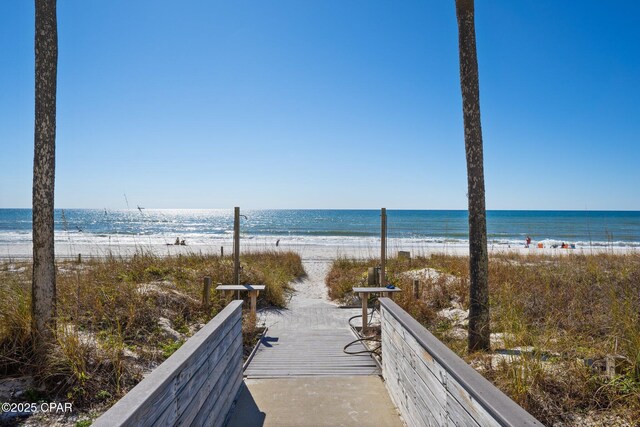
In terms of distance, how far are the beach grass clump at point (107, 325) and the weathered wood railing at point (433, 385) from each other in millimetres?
2708

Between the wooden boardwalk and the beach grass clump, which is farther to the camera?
the wooden boardwalk

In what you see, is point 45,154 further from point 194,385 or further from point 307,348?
point 307,348

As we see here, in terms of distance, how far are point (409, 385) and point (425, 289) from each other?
534 centimetres

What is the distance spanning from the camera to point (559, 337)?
159 inches

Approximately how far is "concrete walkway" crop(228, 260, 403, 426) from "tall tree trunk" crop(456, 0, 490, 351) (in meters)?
1.57

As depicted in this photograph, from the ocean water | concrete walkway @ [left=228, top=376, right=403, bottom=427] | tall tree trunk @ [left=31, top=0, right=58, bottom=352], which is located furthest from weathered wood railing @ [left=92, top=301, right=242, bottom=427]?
the ocean water

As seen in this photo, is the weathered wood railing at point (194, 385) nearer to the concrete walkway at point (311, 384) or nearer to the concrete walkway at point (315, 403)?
the concrete walkway at point (315, 403)

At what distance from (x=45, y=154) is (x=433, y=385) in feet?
15.1

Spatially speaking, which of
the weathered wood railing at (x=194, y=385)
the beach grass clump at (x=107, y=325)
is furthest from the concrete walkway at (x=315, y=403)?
the beach grass clump at (x=107, y=325)

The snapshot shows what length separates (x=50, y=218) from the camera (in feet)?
13.8

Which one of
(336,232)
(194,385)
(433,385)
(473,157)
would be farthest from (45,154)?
(336,232)

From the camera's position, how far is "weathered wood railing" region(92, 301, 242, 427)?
152 centimetres

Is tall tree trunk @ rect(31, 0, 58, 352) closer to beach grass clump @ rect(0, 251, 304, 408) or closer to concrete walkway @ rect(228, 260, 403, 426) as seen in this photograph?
beach grass clump @ rect(0, 251, 304, 408)

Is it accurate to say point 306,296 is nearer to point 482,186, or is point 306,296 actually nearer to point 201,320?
point 201,320
